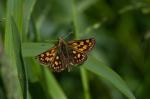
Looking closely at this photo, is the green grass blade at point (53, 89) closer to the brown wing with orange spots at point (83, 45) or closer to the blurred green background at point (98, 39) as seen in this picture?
the blurred green background at point (98, 39)

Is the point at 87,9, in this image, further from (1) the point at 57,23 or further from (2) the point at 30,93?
(2) the point at 30,93

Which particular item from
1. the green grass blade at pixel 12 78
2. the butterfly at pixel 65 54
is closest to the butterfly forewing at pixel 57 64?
the butterfly at pixel 65 54

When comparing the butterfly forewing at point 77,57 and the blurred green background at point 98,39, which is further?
the blurred green background at point 98,39

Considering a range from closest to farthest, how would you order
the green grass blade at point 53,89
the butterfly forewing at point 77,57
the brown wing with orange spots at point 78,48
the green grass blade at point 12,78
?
the green grass blade at point 12,78 → the butterfly forewing at point 77,57 → the brown wing with orange spots at point 78,48 → the green grass blade at point 53,89

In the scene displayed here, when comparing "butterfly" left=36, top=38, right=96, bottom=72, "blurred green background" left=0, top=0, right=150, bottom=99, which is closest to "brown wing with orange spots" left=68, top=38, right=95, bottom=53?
"butterfly" left=36, top=38, right=96, bottom=72

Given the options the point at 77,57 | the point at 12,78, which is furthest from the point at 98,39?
Result: the point at 12,78

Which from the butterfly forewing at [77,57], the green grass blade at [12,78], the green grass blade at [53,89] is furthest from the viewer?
the green grass blade at [53,89]

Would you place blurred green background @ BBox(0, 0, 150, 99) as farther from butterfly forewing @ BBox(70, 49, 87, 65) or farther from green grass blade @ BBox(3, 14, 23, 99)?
green grass blade @ BBox(3, 14, 23, 99)
